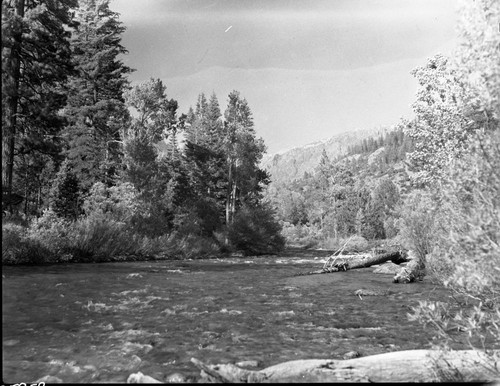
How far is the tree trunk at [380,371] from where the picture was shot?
16.4ft

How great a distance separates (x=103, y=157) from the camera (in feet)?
124

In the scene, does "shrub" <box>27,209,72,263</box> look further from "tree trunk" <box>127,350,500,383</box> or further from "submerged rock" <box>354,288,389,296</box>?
"tree trunk" <box>127,350,500,383</box>

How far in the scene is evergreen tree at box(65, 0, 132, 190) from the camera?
37.1 meters

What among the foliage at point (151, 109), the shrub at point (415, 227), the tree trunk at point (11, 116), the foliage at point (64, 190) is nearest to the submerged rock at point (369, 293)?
the shrub at point (415, 227)

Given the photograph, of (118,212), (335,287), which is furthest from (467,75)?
(118,212)

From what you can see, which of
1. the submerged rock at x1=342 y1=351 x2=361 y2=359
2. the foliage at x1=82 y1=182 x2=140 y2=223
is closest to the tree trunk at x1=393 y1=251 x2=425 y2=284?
the submerged rock at x1=342 y1=351 x2=361 y2=359

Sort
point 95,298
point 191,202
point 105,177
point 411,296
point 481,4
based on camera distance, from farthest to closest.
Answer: point 191,202 < point 105,177 < point 411,296 < point 95,298 < point 481,4

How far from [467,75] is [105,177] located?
3364cm

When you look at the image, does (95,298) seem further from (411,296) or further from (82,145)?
(82,145)

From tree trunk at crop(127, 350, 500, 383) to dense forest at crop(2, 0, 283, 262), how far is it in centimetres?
892

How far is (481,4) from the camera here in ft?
18.9

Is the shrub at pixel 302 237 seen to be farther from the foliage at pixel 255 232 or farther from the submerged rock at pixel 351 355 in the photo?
the submerged rock at pixel 351 355

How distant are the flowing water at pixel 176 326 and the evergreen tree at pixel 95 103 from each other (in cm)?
2373

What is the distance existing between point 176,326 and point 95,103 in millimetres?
33478
